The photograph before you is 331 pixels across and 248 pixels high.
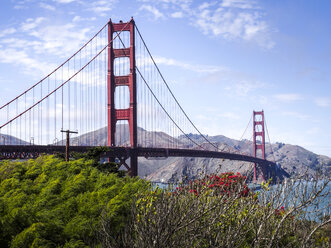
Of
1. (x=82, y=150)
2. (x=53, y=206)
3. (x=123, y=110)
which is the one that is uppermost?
(x=123, y=110)

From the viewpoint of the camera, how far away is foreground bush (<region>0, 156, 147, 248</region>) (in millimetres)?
12164

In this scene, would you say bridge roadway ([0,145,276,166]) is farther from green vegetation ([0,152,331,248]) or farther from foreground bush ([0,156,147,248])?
green vegetation ([0,152,331,248])

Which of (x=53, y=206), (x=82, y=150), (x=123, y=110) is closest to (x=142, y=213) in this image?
(x=53, y=206)

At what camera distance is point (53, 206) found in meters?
14.1

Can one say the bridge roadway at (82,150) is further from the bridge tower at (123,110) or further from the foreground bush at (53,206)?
the foreground bush at (53,206)

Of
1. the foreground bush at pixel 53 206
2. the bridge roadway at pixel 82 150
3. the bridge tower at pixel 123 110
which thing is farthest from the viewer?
the bridge tower at pixel 123 110

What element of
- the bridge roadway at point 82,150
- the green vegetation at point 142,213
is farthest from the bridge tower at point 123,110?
the green vegetation at point 142,213

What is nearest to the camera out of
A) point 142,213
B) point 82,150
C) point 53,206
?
point 142,213

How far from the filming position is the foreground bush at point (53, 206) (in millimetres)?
12164

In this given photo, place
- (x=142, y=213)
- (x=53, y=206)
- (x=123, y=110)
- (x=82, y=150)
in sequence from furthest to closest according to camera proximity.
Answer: (x=123, y=110)
(x=82, y=150)
(x=53, y=206)
(x=142, y=213)

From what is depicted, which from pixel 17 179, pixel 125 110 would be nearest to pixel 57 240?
pixel 17 179

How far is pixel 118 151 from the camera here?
46281mm

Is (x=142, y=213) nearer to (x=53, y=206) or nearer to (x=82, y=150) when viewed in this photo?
(x=53, y=206)

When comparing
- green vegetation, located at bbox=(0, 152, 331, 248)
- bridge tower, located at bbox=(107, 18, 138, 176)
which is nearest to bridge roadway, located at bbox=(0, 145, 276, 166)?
bridge tower, located at bbox=(107, 18, 138, 176)
